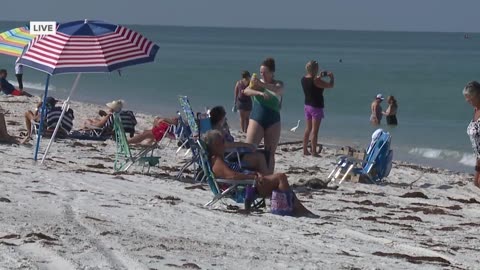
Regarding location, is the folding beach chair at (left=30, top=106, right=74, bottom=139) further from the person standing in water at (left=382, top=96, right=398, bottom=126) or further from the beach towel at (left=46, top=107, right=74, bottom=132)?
the person standing in water at (left=382, top=96, right=398, bottom=126)

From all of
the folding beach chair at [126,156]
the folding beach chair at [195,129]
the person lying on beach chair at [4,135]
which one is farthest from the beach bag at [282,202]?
the person lying on beach chair at [4,135]

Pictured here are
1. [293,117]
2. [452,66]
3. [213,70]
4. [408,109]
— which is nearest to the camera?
[293,117]

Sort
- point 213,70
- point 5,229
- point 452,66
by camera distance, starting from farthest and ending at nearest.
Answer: point 452,66 → point 213,70 → point 5,229

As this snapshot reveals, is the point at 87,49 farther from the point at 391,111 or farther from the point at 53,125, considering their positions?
the point at 391,111

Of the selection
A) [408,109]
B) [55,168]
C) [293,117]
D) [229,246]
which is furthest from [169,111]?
[229,246]

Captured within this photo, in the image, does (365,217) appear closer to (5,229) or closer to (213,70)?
(5,229)

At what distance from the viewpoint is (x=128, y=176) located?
10.5 meters

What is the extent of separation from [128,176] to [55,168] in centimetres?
80

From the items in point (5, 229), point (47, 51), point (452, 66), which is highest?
point (452, 66)

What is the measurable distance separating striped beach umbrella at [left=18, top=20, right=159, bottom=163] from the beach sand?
1073mm

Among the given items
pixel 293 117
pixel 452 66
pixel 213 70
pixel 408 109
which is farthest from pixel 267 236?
pixel 452 66

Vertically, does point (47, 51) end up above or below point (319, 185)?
above

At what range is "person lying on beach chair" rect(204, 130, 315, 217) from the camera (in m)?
8.58

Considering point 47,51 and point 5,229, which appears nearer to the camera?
point 5,229
